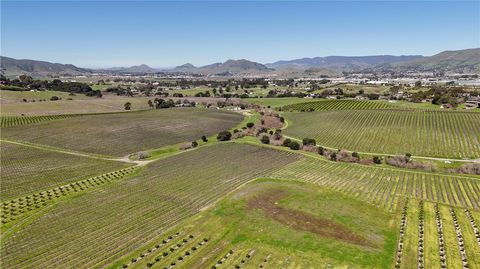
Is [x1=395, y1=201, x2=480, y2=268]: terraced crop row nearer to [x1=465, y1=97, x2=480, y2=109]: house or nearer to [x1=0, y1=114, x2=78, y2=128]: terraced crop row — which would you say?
[x1=465, y1=97, x2=480, y2=109]: house

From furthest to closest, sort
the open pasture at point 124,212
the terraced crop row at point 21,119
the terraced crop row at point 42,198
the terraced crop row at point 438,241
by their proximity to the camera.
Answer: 1. the terraced crop row at point 21,119
2. the terraced crop row at point 42,198
3. the open pasture at point 124,212
4. the terraced crop row at point 438,241

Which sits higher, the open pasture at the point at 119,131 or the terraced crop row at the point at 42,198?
the open pasture at the point at 119,131

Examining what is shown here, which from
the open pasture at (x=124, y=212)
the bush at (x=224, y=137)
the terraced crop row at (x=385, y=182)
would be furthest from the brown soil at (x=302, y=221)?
the bush at (x=224, y=137)

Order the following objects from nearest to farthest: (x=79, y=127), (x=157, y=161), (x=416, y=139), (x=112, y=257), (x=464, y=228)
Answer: (x=112, y=257), (x=464, y=228), (x=157, y=161), (x=416, y=139), (x=79, y=127)

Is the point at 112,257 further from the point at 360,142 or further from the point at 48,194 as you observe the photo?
the point at 360,142

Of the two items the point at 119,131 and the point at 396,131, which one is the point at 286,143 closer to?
the point at 396,131

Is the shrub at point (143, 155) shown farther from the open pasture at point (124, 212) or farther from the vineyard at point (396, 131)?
the vineyard at point (396, 131)

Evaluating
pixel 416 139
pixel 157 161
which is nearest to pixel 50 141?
pixel 157 161
